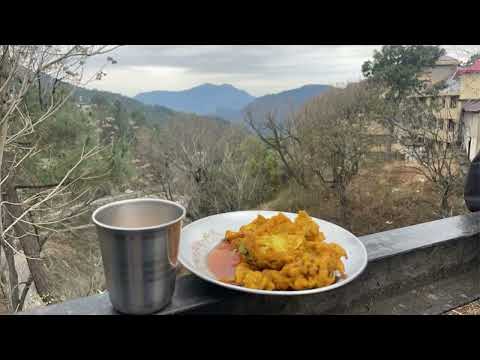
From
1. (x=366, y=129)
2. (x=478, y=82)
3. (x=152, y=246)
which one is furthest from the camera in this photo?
(x=366, y=129)

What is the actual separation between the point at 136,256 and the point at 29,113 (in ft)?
13.5

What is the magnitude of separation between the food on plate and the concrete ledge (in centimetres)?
10

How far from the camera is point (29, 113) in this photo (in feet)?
13.8

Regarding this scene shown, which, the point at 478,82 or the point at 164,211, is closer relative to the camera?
the point at 164,211

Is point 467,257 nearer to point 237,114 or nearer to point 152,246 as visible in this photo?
point 152,246

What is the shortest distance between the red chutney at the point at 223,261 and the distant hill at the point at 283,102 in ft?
22.7

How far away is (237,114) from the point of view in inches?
333

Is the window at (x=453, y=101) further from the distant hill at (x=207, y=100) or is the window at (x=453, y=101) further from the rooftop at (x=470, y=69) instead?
the distant hill at (x=207, y=100)

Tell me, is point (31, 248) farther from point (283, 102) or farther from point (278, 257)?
point (283, 102)

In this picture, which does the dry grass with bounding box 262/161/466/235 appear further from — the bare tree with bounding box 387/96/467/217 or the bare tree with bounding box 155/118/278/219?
the bare tree with bounding box 155/118/278/219

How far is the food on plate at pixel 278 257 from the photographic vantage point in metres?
0.86

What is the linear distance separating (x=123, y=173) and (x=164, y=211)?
4.60m

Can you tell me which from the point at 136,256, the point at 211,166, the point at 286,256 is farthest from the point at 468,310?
the point at 211,166
